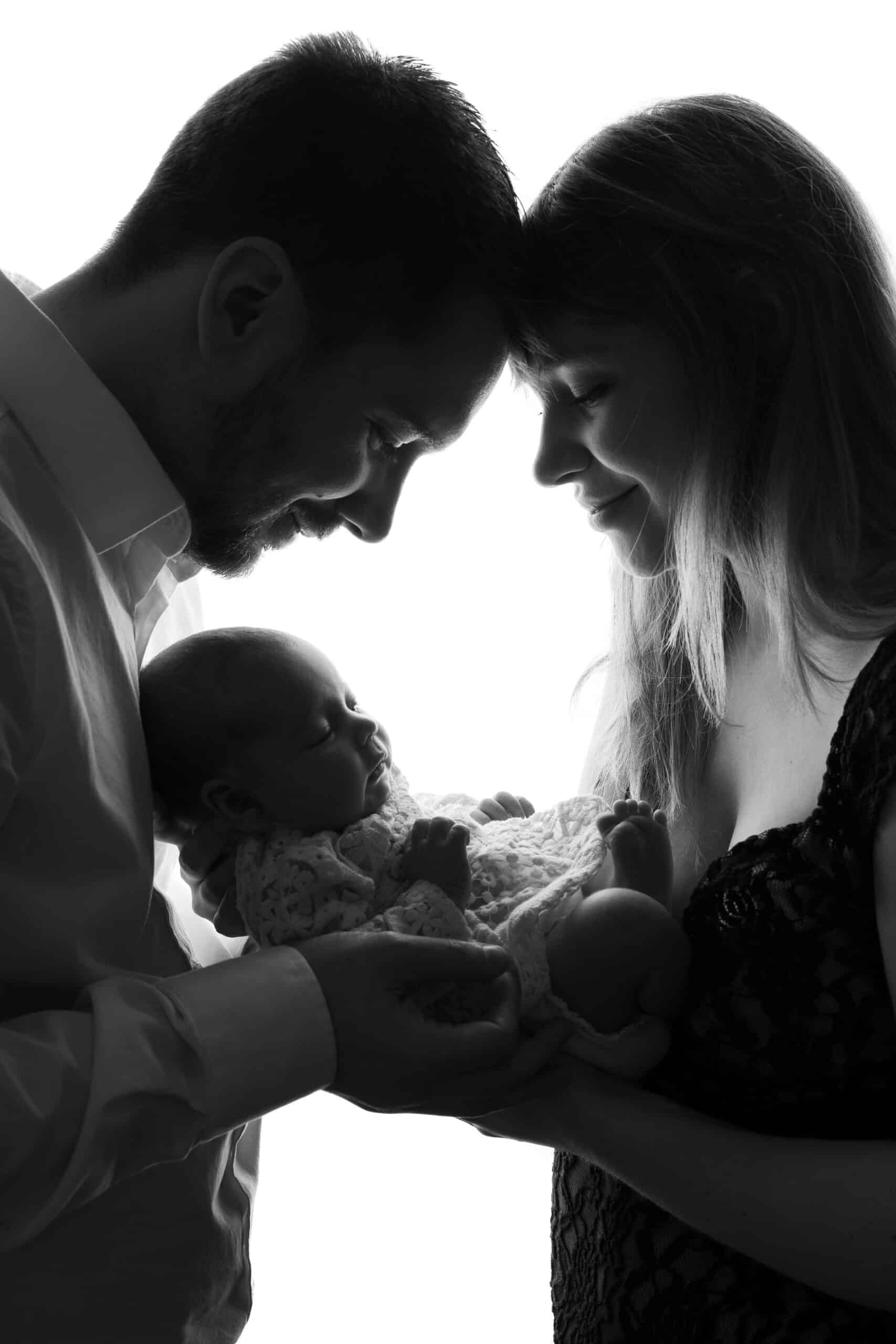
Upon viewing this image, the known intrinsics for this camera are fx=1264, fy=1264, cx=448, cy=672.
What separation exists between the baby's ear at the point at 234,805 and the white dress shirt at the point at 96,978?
0.26 ft

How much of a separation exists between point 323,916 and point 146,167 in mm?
1635

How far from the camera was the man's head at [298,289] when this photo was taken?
1308mm

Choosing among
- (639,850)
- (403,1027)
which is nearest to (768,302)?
(639,850)

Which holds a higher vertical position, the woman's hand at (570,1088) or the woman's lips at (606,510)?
the woman's lips at (606,510)

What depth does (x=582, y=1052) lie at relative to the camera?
1351 millimetres

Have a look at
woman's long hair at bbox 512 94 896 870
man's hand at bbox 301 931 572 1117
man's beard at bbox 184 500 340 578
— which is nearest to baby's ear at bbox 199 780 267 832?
man's hand at bbox 301 931 572 1117

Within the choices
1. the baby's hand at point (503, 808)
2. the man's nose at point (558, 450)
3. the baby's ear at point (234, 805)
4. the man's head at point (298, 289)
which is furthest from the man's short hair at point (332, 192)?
the baby's hand at point (503, 808)

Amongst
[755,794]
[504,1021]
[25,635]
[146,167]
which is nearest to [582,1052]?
[504,1021]

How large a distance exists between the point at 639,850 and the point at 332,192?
0.77 meters

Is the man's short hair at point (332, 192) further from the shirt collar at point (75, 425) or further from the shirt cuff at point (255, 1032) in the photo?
the shirt cuff at point (255, 1032)

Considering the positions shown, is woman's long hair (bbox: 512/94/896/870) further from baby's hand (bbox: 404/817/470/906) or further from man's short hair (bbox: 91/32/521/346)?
baby's hand (bbox: 404/817/470/906)

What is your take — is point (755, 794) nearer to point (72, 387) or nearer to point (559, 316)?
point (559, 316)

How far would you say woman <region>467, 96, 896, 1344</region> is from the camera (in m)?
1.22

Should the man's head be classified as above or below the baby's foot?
above
